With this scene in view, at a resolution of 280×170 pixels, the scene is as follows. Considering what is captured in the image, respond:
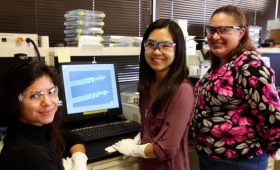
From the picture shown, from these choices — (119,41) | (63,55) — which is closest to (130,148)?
(63,55)

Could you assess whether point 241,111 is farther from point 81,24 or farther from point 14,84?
point 81,24

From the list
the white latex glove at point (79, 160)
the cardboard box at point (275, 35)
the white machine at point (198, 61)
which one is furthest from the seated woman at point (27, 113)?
the cardboard box at point (275, 35)

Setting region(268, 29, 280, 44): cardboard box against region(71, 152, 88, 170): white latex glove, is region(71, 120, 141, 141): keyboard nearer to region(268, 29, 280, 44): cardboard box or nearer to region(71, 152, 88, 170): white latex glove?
region(71, 152, 88, 170): white latex glove

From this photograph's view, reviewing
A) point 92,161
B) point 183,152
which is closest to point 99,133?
point 92,161

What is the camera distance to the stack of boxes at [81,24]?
5.76 feet

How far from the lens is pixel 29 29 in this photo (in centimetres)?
209

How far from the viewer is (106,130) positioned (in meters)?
1.51

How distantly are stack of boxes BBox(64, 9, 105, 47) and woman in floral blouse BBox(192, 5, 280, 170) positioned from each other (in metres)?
0.91

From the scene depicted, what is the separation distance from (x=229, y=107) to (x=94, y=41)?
1034mm

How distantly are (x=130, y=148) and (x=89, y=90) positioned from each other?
0.65m

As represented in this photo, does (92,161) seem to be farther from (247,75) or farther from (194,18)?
(194,18)

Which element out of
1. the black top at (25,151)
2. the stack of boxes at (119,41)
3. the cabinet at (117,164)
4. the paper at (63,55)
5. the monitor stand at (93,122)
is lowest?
the cabinet at (117,164)

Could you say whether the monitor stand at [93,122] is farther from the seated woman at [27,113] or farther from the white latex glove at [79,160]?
the seated woman at [27,113]

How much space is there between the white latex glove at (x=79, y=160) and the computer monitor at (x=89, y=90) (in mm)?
509
